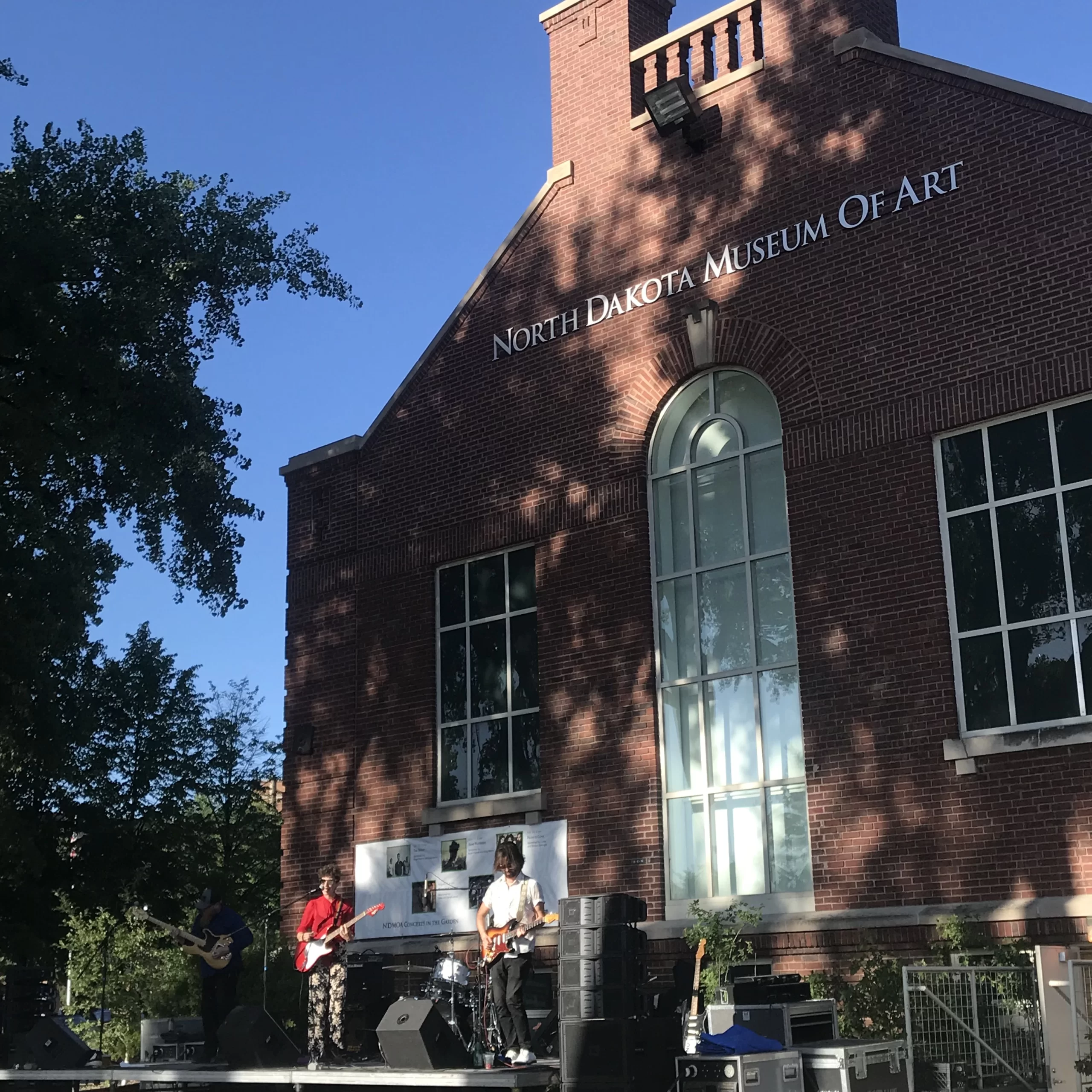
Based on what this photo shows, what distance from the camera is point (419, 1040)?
11.9 meters

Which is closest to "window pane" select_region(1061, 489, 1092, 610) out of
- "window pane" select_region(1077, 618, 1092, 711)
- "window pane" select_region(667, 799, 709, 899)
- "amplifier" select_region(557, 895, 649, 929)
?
"window pane" select_region(1077, 618, 1092, 711)

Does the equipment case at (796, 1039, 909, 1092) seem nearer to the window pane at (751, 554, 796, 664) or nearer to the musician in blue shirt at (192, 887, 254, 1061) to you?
the window pane at (751, 554, 796, 664)

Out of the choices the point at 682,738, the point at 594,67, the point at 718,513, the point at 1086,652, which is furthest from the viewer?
the point at 594,67

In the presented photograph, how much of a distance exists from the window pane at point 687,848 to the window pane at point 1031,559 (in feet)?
13.1

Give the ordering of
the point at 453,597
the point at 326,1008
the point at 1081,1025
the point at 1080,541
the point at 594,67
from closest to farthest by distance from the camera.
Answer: the point at 1081,1025, the point at 1080,541, the point at 326,1008, the point at 453,597, the point at 594,67

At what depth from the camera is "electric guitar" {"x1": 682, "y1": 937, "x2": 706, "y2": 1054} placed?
487 inches

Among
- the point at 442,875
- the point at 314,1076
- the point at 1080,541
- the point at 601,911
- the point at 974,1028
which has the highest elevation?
the point at 1080,541

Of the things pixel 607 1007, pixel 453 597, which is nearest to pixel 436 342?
pixel 453 597

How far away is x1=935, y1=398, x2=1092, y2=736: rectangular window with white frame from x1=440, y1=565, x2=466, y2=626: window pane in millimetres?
6394

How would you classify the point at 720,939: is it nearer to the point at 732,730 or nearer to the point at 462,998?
the point at 732,730

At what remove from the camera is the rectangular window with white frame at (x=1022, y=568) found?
13.1 metres

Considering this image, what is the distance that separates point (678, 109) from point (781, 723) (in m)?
7.09

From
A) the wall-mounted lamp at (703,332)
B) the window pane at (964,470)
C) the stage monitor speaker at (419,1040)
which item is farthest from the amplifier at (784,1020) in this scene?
the wall-mounted lamp at (703,332)

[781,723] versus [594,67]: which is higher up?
[594,67]
